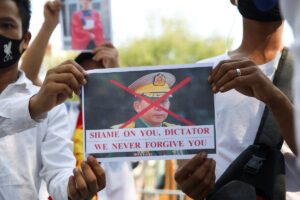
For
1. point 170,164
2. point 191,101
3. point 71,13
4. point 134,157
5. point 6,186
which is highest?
point 71,13

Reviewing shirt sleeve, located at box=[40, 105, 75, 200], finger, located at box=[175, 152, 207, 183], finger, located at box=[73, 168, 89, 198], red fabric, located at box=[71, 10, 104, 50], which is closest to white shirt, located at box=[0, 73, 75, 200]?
shirt sleeve, located at box=[40, 105, 75, 200]

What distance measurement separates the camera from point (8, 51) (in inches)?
108

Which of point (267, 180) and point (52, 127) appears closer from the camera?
point (267, 180)

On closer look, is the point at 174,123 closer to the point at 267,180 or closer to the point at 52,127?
the point at 267,180

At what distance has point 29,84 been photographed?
288 cm

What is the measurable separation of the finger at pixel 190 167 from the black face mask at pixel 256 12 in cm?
69

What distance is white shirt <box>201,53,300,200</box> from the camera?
2.41 m

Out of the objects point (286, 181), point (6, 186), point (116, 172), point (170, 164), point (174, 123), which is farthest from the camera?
point (170, 164)

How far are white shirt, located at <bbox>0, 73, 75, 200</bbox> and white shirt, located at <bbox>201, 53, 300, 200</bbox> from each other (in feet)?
2.35

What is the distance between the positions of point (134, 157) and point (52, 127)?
0.80m

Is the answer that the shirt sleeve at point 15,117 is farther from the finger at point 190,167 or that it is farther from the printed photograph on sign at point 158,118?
the finger at point 190,167

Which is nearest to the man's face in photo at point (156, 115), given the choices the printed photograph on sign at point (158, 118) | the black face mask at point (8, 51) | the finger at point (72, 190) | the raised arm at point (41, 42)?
the printed photograph on sign at point (158, 118)

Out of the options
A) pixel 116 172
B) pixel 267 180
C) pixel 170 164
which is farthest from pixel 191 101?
pixel 170 164

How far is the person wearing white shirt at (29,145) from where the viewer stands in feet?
7.40
